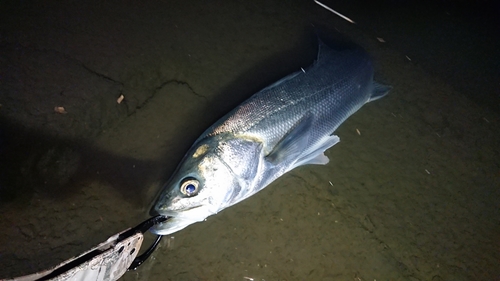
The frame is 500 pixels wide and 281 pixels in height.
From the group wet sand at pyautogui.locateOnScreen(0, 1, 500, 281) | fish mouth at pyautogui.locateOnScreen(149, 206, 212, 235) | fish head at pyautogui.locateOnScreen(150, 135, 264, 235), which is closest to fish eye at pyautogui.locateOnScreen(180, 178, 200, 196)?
fish head at pyautogui.locateOnScreen(150, 135, 264, 235)

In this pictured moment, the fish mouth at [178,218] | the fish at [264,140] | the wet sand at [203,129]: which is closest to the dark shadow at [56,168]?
the wet sand at [203,129]

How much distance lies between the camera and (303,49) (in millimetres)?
3445

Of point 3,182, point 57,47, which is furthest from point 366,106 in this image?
point 3,182

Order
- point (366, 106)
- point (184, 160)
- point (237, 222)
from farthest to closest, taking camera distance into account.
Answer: point (366, 106) < point (237, 222) < point (184, 160)

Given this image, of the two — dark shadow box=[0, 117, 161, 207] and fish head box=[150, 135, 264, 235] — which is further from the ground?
fish head box=[150, 135, 264, 235]

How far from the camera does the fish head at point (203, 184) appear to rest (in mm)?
2109

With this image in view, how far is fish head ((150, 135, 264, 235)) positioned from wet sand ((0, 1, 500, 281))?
521mm

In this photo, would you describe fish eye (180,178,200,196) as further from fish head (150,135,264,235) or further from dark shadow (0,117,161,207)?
dark shadow (0,117,161,207)

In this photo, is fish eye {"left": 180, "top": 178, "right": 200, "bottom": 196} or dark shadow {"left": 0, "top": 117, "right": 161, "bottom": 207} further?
dark shadow {"left": 0, "top": 117, "right": 161, "bottom": 207}

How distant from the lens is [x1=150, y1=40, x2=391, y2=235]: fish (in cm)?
214

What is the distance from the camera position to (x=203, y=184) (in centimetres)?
215

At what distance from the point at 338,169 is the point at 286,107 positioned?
0.99 metres

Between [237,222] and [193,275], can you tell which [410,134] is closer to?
[237,222]

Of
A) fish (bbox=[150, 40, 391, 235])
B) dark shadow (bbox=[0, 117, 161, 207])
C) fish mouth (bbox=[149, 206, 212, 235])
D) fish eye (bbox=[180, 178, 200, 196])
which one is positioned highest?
fish (bbox=[150, 40, 391, 235])
